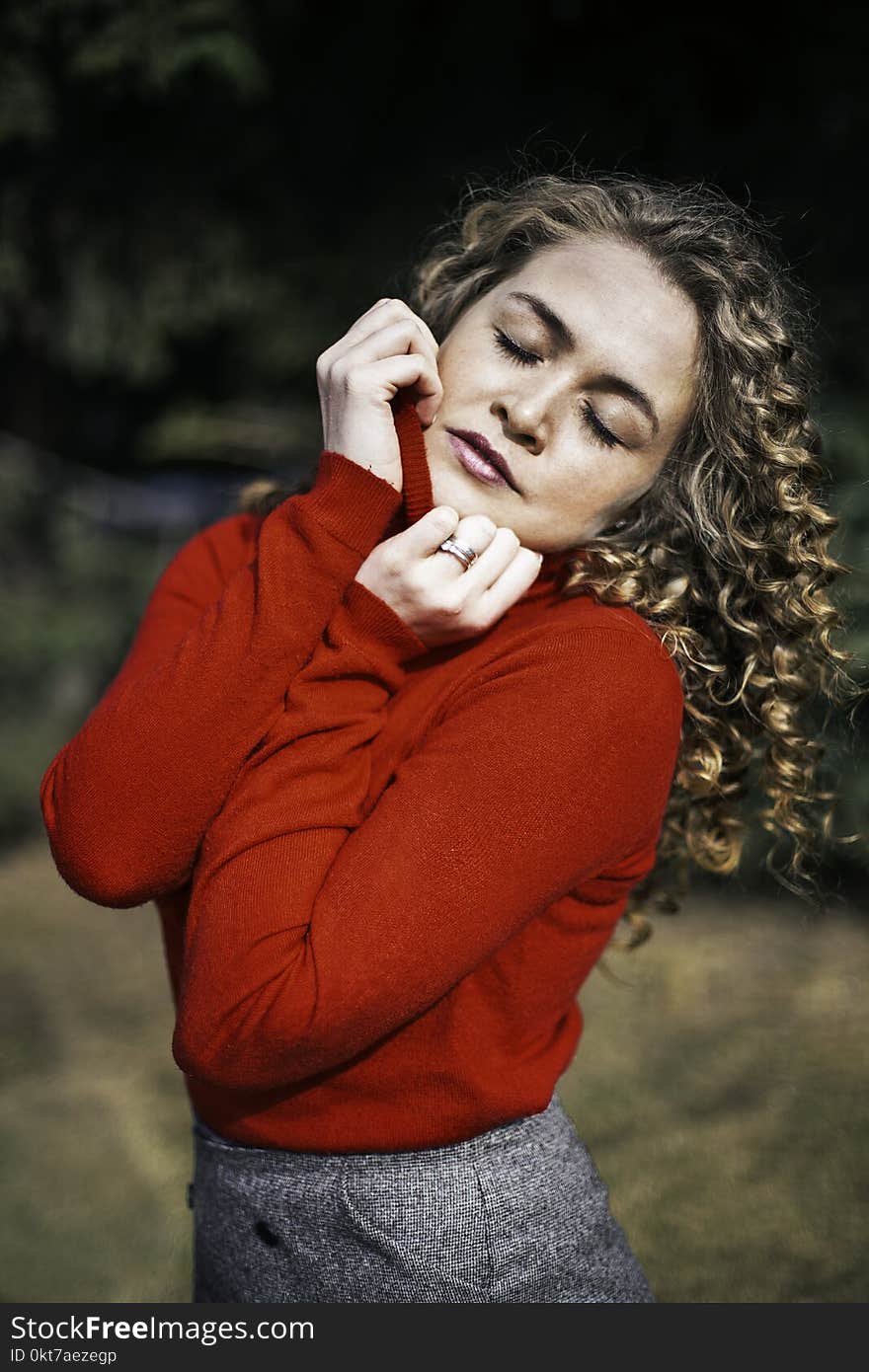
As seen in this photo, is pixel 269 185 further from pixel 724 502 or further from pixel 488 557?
pixel 488 557

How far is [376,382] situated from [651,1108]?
3.01m

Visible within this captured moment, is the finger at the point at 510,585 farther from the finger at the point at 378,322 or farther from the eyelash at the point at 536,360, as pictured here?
the finger at the point at 378,322

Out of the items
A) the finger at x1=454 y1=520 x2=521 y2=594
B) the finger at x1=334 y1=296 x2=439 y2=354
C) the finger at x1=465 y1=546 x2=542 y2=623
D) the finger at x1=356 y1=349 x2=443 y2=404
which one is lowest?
the finger at x1=465 y1=546 x2=542 y2=623

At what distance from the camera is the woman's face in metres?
1.56

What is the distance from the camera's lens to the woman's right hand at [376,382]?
1.50 meters

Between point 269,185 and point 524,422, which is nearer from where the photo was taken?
point 524,422

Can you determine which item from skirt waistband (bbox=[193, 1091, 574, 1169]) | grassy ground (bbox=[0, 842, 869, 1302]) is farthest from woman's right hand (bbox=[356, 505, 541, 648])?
grassy ground (bbox=[0, 842, 869, 1302])

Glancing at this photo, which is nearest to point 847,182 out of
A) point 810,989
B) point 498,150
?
point 498,150

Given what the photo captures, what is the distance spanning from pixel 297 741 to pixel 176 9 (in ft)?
14.4

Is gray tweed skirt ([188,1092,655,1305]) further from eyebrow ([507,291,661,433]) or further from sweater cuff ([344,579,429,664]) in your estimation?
eyebrow ([507,291,661,433])

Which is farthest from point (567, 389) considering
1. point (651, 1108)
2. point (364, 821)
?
point (651, 1108)

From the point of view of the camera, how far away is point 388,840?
4.25 feet

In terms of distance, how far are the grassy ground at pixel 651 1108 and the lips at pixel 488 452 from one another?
2.33 metres

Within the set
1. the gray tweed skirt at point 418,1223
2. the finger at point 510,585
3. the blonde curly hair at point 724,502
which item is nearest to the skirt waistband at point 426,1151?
the gray tweed skirt at point 418,1223
